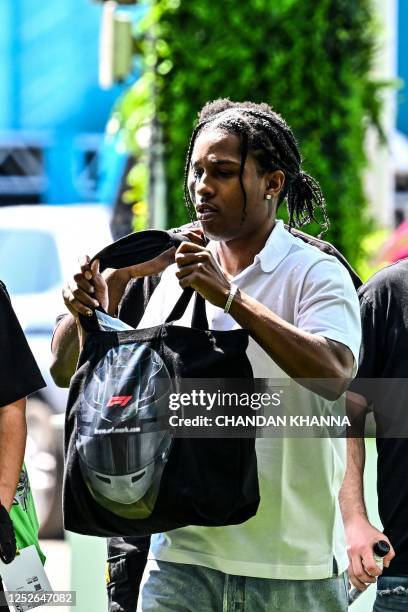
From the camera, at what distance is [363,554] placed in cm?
363

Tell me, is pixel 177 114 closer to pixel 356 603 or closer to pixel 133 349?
pixel 356 603

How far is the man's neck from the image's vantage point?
11.2 ft

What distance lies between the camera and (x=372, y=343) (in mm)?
3734

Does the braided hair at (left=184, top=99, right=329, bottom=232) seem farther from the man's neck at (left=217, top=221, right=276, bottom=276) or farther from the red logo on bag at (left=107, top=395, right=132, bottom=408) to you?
the red logo on bag at (left=107, top=395, right=132, bottom=408)

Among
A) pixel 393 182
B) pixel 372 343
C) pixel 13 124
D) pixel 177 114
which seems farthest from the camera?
pixel 393 182

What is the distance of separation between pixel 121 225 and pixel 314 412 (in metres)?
8.95

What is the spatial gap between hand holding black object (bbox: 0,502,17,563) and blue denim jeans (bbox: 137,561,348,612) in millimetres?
348

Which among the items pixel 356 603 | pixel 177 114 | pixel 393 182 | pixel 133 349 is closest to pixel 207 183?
pixel 133 349

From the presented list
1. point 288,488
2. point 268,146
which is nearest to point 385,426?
point 288,488

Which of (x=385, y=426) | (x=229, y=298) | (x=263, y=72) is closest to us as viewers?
(x=229, y=298)

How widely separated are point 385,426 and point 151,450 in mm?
861

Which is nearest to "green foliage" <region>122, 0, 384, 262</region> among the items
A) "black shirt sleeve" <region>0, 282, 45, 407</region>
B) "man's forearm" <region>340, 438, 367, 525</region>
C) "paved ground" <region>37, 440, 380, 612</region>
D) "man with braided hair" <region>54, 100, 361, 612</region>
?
"paved ground" <region>37, 440, 380, 612</region>

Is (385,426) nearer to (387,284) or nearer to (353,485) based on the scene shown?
(353,485)

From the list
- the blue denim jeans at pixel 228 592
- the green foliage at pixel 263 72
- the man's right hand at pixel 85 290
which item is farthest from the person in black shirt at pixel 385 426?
the green foliage at pixel 263 72
